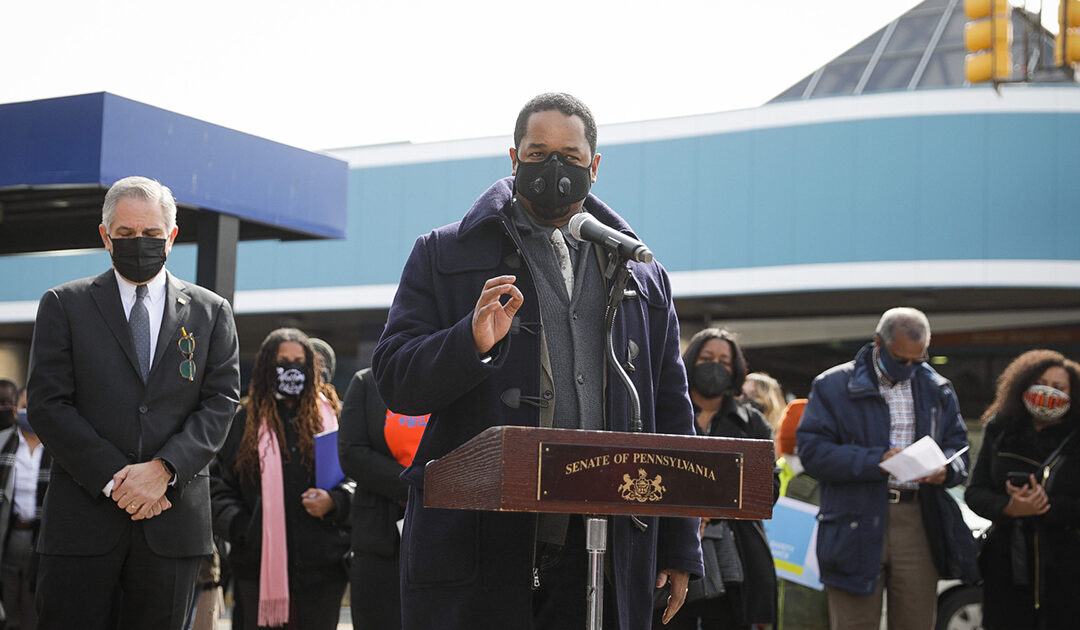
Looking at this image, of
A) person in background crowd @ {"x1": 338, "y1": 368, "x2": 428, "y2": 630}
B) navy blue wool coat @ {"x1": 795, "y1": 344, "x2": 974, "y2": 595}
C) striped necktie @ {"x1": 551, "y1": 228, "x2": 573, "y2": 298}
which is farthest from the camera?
navy blue wool coat @ {"x1": 795, "y1": 344, "x2": 974, "y2": 595}

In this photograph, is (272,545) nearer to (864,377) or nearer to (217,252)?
(217,252)

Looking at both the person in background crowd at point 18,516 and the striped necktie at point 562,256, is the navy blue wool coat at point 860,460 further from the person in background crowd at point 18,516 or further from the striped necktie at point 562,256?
the person in background crowd at point 18,516

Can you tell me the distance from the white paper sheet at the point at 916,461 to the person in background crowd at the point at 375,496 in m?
2.60

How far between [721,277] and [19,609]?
45.4ft

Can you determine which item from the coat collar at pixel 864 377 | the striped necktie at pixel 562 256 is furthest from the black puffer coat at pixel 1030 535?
the striped necktie at pixel 562 256

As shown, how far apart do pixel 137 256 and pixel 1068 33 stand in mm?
13549

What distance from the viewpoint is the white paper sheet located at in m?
6.59

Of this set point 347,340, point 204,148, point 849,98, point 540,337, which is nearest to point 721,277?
point 849,98

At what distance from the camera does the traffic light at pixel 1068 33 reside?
14.8 m

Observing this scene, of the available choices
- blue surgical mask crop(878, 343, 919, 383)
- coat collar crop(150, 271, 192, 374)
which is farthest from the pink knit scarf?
blue surgical mask crop(878, 343, 919, 383)

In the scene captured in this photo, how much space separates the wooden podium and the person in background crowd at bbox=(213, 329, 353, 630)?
150 inches

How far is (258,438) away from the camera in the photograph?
6.55 m

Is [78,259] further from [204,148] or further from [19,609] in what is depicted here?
[204,148]

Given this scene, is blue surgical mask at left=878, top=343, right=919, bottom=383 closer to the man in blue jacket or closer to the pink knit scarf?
the man in blue jacket
